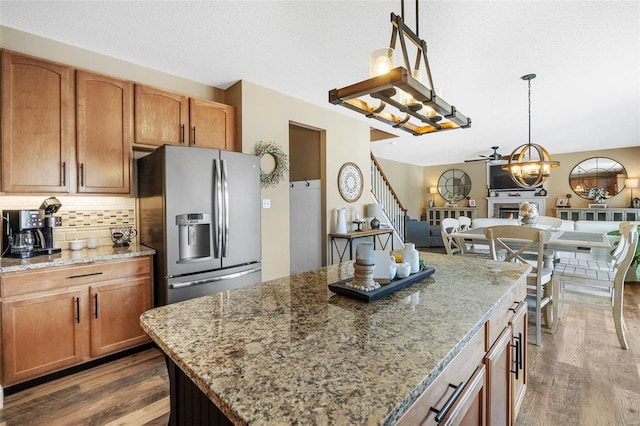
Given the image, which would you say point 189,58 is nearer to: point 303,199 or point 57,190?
point 57,190

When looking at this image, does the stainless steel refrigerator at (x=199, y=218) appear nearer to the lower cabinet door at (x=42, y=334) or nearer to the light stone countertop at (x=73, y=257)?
the light stone countertop at (x=73, y=257)

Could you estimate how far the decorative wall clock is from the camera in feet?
15.0

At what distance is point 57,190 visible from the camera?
7.82ft

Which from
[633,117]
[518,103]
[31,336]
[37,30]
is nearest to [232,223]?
[31,336]

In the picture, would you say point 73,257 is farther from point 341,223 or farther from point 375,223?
point 375,223

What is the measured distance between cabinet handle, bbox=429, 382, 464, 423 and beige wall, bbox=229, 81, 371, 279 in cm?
279

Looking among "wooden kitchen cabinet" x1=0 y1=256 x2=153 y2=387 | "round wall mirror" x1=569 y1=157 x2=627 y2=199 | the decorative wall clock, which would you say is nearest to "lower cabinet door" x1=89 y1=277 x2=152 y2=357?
"wooden kitchen cabinet" x1=0 y1=256 x2=153 y2=387

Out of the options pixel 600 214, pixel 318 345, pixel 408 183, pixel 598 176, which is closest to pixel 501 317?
pixel 318 345

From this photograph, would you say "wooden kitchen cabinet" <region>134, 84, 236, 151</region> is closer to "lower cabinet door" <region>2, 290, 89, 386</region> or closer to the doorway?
the doorway

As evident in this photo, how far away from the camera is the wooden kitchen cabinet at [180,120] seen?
279 cm

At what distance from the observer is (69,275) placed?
7.23 ft

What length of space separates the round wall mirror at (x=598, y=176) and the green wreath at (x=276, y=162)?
874 cm

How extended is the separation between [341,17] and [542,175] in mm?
3083

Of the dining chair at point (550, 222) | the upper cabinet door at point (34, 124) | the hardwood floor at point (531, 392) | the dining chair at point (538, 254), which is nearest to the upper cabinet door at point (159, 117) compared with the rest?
the upper cabinet door at point (34, 124)
